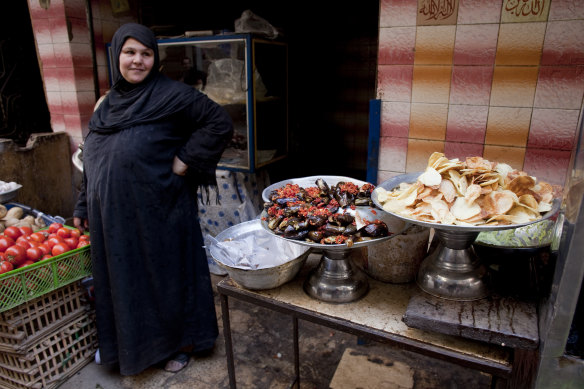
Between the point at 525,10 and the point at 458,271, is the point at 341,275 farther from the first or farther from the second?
the point at 525,10

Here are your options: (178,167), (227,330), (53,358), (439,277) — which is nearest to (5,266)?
(53,358)

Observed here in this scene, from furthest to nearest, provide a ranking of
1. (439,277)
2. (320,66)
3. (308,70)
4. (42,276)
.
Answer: (320,66)
(308,70)
(42,276)
(439,277)

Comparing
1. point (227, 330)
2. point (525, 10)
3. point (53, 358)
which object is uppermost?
point (525, 10)

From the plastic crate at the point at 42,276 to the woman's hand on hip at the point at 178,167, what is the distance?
0.77 metres

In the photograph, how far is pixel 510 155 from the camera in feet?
7.93

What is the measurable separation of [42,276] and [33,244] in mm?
294

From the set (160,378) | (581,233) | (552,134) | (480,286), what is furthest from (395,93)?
(160,378)

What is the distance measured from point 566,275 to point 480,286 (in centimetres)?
37

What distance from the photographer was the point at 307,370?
8.82ft

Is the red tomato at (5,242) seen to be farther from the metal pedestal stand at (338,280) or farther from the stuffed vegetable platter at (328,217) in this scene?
the metal pedestal stand at (338,280)

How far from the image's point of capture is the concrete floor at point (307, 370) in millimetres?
2521

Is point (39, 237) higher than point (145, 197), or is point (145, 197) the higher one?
point (145, 197)

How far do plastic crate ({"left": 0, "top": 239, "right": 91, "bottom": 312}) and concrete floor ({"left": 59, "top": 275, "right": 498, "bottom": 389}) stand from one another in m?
0.74

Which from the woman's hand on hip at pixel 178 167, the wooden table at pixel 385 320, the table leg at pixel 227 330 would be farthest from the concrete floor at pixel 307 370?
the woman's hand on hip at pixel 178 167
